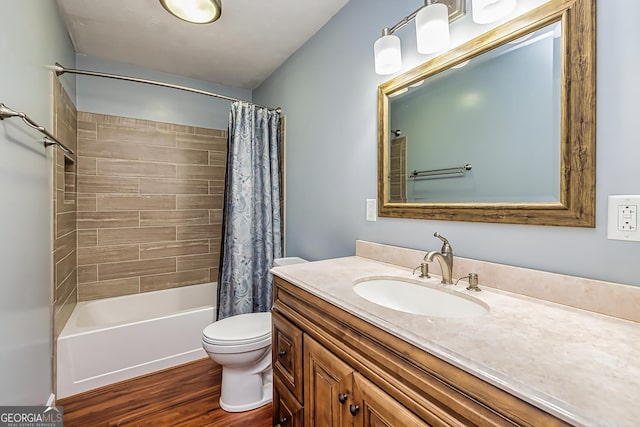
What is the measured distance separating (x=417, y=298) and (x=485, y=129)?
73cm

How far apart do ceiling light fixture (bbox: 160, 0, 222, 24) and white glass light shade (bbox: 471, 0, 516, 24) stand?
4.36ft

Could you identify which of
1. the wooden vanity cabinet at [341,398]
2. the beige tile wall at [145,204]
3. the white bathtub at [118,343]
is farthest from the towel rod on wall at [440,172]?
the beige tile wall at [145,204]

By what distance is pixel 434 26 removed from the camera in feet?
3.72

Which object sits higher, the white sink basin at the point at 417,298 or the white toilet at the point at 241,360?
the white sink basin at the point at 417,298

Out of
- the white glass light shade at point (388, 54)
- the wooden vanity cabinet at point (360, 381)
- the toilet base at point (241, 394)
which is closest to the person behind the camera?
the wooden vanity cabinet at point (360, 381)

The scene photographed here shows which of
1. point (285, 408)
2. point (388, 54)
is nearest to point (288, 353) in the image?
point (285, 408)

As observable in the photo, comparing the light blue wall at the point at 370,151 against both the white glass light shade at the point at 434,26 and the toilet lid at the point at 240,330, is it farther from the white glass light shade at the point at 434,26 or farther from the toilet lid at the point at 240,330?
the toilet lid at the point at 240,330

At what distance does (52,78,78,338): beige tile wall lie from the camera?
1766mm

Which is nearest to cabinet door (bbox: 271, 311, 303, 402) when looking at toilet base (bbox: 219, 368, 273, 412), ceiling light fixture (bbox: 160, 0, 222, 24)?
toilet base (bbox: 219, 368, 273, 412)

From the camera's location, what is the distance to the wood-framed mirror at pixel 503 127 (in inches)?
35.1

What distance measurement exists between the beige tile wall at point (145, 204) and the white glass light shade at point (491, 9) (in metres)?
2.59

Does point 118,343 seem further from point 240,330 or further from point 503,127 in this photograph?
point 503,127

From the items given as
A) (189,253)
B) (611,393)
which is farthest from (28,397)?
(611,393)

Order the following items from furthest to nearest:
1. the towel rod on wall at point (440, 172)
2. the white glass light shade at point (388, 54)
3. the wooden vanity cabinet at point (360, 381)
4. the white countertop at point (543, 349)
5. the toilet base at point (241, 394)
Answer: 1. the toilet base at point (241, 394)
2. the white glass light shade at point (388, 54)
3. the towel rod on wall at point (440, 172)
4. the wooden vanity cabinet at point (360, 381)
5. the white countertop at point (543, 349)
